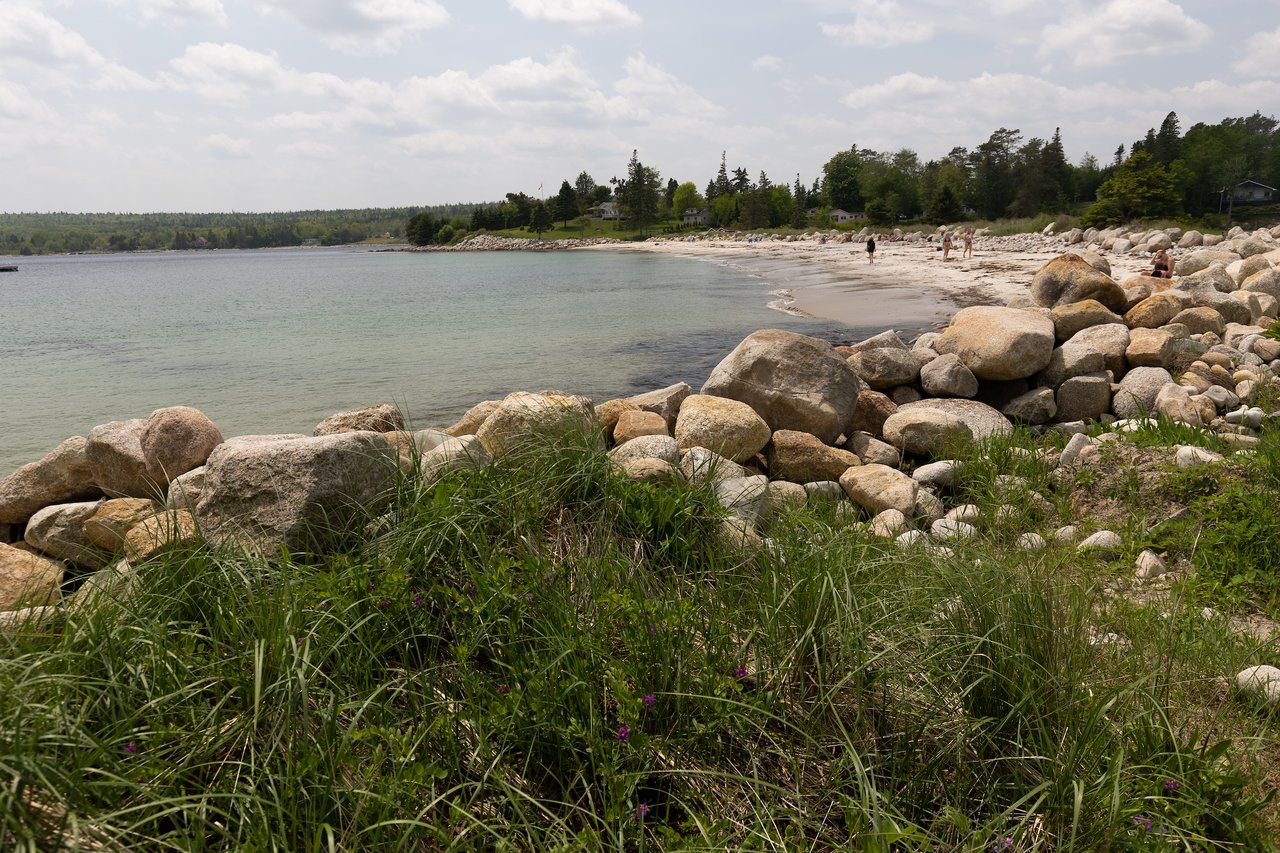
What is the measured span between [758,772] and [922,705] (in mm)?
660

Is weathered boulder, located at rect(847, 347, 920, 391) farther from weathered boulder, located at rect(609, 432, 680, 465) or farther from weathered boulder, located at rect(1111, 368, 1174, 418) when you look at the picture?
weathered boulder, located at rect(609, 432, 680, 465)

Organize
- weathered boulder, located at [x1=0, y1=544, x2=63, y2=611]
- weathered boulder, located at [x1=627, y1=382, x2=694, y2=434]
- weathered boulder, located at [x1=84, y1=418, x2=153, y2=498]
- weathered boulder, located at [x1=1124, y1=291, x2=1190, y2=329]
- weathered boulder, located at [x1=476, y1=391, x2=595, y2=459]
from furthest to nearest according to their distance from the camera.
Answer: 1. weathered boulder, located at [x1=1124, y1=291, x2=1190, y2=329]
2. weathered boulder, located at [x1=627, y1=382, x2=694, y2=434]
3. weathered boulder, located at [x1=84, y1=418, x2=153, y2=498]
4. weathered boulder, located at [x1=0, y1=544, x2=63, y2=611]
5. weathered boulder, located at [x1=476, y1=391, x2=595, y2=459]

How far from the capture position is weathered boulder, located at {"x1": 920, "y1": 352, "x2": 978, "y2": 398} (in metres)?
9.17

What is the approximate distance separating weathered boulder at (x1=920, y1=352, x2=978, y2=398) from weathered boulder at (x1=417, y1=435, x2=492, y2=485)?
669 cm

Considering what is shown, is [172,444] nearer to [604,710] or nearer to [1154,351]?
[604,710]

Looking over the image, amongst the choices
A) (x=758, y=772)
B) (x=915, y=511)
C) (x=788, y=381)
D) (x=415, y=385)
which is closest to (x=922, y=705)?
(x=758, y=772)

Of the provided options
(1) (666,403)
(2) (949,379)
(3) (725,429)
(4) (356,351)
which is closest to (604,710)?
(3) (725,429)

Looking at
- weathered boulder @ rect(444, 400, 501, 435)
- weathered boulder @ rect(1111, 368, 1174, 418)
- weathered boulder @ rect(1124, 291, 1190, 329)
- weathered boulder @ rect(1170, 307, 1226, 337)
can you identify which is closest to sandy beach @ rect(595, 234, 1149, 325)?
weathered boulder @ rect(1170, 307, 1226, 337)

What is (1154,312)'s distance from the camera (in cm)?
1088

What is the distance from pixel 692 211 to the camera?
13262 cm

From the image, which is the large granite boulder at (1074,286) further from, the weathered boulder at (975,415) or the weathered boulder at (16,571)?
the weathered boulder at (16,571)

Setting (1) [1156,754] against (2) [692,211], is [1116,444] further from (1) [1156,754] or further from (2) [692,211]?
(2) [692,211]

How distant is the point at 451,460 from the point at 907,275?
3096cm

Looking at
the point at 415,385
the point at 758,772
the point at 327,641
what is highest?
the point at 327,641
